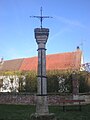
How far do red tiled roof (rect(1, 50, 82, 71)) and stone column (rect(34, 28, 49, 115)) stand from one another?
35.4 metres

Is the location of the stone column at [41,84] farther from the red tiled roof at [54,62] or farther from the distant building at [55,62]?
the red tiled roof at [54,62]

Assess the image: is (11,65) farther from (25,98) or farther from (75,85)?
(25,98)

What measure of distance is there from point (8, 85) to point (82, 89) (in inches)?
407

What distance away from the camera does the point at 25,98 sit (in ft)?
96.4

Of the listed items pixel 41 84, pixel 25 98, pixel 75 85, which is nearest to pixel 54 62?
pixel 75 85

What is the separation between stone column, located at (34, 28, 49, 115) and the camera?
12562 mm

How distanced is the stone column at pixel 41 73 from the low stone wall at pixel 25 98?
16.1 meters

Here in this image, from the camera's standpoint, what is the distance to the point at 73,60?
2069 inches

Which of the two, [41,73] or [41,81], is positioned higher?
[41,73]

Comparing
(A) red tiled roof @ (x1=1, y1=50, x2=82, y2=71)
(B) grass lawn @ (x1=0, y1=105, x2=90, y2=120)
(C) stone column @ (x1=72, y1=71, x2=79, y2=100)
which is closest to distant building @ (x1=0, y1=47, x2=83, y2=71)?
(A) red tiled roof @ (x1=1, y1=50, x2=82, y2=71)

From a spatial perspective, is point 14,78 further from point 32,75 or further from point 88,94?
point 88,94

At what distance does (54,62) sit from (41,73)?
42.8m

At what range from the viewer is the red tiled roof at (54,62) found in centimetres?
5218

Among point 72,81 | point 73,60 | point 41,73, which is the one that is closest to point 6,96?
point 72,81
